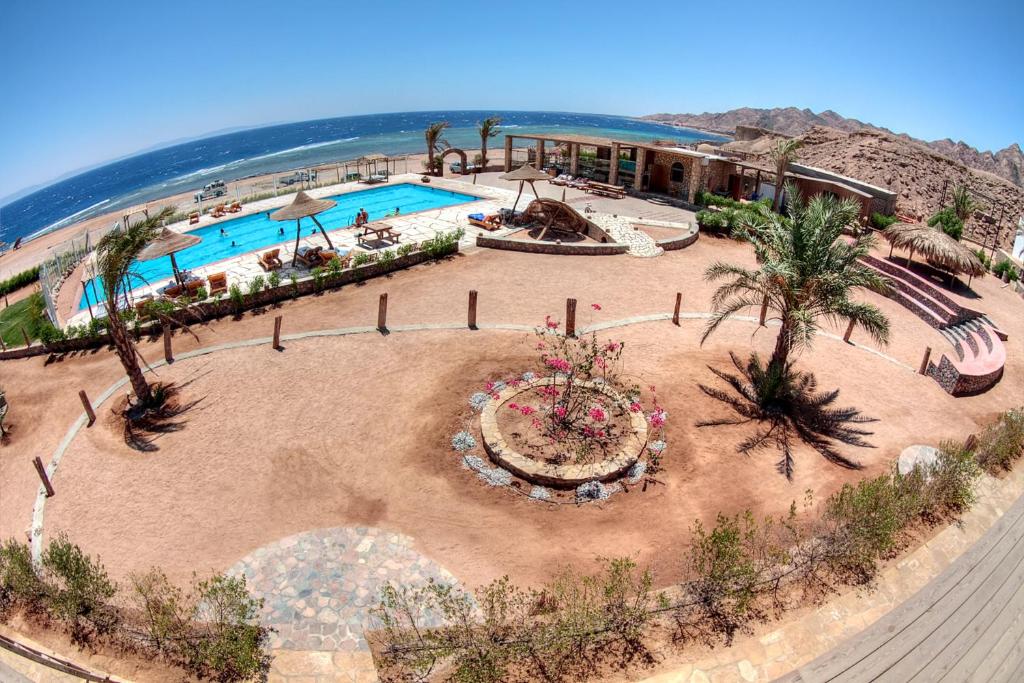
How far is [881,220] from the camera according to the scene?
30094 millimetres

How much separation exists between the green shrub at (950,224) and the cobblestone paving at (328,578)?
33.4 m

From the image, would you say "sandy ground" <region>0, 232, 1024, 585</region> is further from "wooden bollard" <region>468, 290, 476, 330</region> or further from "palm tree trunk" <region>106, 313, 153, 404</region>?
"palm tree trunk" <region>106, 313, 153, 404</region>

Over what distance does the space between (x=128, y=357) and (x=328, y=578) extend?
27.5 feet

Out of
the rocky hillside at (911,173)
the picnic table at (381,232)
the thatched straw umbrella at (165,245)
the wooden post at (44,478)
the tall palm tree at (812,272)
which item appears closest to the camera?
the wooden post at (44,478)

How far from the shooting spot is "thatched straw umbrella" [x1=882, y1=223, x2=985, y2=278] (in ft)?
75.1

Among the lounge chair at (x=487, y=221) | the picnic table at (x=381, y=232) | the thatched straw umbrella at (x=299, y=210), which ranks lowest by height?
the picnic table at (x=381, y=232)

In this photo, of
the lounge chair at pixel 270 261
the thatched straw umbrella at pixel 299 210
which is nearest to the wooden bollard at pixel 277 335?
the thatched straw umbrella at pixel 299 210

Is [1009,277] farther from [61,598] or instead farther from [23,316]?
[23,316]

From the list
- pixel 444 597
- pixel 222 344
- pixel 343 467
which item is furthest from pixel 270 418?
pixel 444 597

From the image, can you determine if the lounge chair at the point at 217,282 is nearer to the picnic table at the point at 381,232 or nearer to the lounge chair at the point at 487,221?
the picnic table at the point at 381,232

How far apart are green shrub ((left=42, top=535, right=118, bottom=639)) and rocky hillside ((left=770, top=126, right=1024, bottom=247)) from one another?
45.0 m

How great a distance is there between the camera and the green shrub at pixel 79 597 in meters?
8.00

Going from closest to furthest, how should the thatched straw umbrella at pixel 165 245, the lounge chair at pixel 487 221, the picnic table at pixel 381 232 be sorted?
the thatched straw umbrella at pixel 165 245 < the picnic table at pixel 381 232 < the lounge chair at pixel 487 221

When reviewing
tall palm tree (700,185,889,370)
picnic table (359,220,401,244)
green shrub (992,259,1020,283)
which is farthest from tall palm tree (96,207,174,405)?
green shrub (992,259,1020,283)
